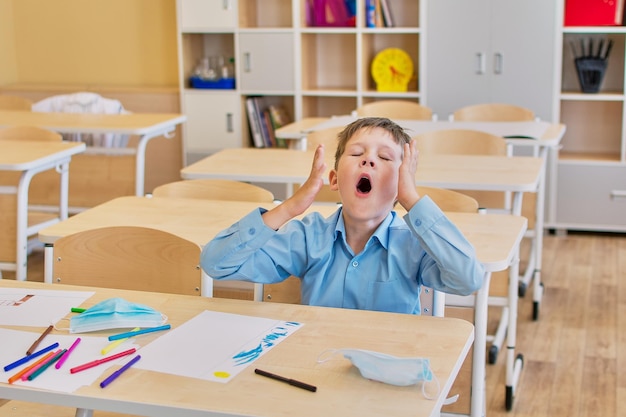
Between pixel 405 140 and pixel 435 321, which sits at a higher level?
pixel 405 140

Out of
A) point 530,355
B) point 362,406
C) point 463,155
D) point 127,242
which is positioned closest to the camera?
point 362,406

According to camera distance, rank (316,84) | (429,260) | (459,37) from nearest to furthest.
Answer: (429,260)
(459,37)
(316,84)

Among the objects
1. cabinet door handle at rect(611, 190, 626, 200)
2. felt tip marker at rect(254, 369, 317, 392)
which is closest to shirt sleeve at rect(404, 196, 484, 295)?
felt tip marker at rect(254, 369, 317, 392)

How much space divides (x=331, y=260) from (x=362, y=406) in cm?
69

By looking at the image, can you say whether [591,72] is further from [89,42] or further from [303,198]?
[303,198]

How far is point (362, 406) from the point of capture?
4.57 feet

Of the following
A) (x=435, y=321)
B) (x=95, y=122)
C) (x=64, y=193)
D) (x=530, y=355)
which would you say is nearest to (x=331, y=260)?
(x=435, y=321)

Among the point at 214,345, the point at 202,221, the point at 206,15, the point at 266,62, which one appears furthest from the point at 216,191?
the point at 206,15

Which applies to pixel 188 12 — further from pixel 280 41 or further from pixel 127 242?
pixel 127 242

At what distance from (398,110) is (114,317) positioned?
3437mm

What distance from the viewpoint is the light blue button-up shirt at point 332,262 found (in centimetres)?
193

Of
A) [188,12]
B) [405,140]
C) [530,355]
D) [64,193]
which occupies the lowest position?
[530,355]

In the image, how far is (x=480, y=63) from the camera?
546cm

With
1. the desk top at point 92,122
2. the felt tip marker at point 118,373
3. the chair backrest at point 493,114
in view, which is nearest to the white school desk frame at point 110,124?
the desk top at point 92,122
